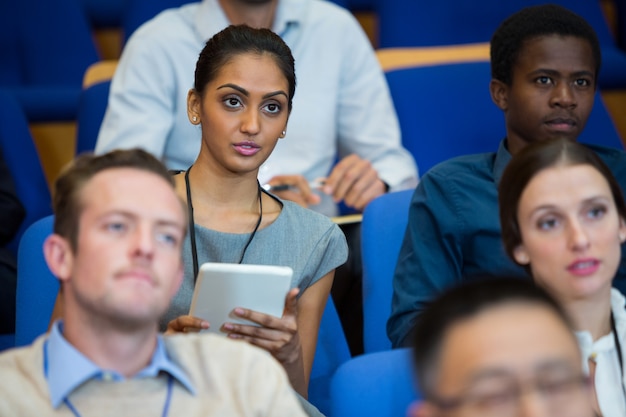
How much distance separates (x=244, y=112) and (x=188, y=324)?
42 centimetres

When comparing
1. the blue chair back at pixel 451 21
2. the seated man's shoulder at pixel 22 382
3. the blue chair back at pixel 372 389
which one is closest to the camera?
the seated man's shoulder at pixel 22 382

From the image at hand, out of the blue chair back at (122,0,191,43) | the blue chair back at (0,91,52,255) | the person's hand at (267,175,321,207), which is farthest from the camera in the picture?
the blue chair back at (122,0,191,43)

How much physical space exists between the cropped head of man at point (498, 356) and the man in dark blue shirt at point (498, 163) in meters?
0.56

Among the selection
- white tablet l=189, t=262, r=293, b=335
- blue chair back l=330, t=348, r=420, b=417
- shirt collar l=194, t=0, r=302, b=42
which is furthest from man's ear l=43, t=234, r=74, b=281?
shirt collar l=194, t=0, r=302, b=42

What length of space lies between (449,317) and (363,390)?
30 centimetres

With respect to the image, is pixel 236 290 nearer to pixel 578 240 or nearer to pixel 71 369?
pixel 71 369

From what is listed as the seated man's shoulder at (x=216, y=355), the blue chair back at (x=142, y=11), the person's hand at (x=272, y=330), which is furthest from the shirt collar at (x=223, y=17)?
the seated man's shoulder at (x=216, y=355)

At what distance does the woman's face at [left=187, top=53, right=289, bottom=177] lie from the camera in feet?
5.69

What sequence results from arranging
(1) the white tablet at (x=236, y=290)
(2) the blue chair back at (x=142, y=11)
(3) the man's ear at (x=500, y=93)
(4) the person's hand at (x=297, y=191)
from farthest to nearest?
(2) the blue chair back at (x=142, y=11) → (4) the person's hand at (x=297, y=191) → (3) the man's ear at (x=500, y=93) → (1) the white tablet at (x=236, y=290)

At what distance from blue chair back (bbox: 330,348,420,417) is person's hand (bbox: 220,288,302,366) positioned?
19cm

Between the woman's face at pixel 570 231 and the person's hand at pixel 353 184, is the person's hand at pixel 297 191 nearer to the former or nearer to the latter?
the person's hand at pixel 353 184

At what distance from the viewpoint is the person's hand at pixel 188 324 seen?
4.83 feet

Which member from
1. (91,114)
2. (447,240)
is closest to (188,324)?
(447,240)

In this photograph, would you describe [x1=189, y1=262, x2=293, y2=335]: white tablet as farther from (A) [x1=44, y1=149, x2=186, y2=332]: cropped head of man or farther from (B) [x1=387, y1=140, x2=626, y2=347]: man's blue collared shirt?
(B) [x1=387, y1=140, x2=626, y2=347]: man's blue collared shirt
